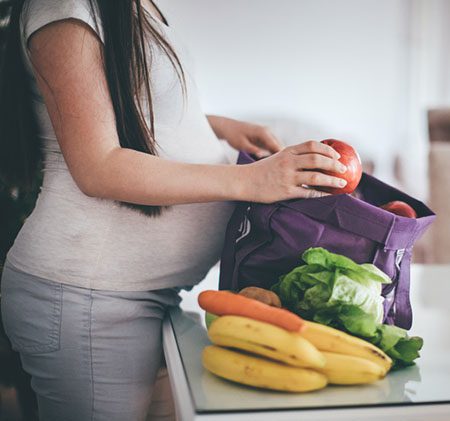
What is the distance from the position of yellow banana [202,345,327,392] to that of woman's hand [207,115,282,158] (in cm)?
62

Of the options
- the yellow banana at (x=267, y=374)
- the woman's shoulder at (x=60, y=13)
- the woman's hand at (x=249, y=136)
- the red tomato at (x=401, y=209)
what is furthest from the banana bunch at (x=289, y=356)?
the woman's hand at (x=249, y=136)

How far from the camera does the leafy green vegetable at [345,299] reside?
781mm

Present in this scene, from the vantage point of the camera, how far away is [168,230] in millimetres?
1052

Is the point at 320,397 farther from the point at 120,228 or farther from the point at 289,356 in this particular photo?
the point at 120,228

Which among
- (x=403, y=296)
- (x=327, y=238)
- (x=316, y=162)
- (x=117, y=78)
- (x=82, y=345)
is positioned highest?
(x=117, y=78)

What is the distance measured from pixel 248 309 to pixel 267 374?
8cm

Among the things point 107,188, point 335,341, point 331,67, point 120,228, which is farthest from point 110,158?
point 331,67

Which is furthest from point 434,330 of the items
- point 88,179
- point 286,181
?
point 88,179

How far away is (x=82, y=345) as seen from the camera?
1.02m

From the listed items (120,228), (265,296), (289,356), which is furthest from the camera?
(120,228)

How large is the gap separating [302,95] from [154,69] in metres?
3.82

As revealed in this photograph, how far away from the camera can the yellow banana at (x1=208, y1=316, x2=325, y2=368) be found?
0.70m

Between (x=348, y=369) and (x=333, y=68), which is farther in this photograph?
(x=333, y=68)

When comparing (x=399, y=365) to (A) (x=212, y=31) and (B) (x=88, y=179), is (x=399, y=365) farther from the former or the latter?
(A) (x=212, y=31)
